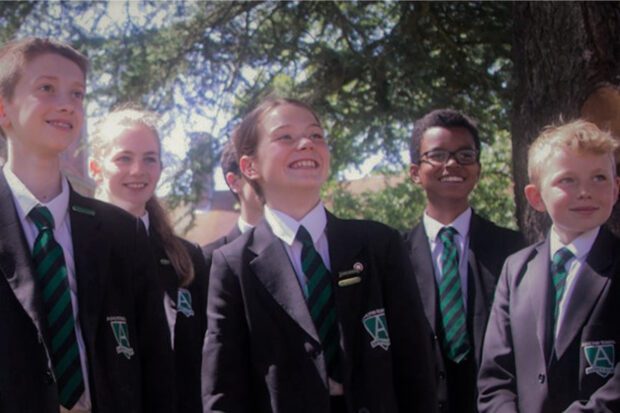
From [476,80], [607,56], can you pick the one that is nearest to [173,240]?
[607,56]

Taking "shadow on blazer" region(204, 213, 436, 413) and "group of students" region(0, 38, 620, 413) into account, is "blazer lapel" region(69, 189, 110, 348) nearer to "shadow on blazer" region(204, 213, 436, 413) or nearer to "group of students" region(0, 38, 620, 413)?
"group of students" region(0, 38, 620, 413)

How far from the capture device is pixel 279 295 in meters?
3.12

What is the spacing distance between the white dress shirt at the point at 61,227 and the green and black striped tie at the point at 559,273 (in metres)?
1.84

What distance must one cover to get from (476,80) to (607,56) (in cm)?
241

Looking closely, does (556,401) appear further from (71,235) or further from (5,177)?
(5,177)

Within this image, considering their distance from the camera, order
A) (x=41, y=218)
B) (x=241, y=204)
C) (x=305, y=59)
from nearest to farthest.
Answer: (x=41, y=218)
(x=241, y=204)
(x=305, y=59)

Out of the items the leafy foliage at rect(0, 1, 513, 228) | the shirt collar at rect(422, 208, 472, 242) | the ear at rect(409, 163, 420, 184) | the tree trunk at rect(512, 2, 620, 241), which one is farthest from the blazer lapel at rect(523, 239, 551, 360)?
the leafy foliage at rect(0, 1, 513, 228)

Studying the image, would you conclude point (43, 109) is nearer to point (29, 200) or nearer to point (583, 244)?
point (29, 200)

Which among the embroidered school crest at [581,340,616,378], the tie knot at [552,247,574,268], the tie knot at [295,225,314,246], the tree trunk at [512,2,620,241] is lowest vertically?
the embroidered school crest at [581,340,616,378]

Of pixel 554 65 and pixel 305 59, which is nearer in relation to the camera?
pixel 554 65

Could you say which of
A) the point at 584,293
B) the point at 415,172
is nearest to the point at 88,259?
the point at 584,293

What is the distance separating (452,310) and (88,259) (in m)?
1.84

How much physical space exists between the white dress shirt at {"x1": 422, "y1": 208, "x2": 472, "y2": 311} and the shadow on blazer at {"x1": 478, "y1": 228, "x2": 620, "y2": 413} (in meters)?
0.61

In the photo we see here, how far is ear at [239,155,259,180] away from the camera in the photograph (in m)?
3.56
